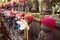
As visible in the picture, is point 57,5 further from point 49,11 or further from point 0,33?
point 0,33

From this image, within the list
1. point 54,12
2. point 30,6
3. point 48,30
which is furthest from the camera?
point 30,6

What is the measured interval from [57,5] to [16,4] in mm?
1001

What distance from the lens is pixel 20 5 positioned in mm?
2326

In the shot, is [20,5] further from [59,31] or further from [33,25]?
[59,31]

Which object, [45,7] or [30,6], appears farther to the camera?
[30,6]

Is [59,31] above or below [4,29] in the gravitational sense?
above

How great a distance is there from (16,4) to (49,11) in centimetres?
97

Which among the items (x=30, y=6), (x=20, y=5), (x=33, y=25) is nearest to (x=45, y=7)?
(x=33, y=25)

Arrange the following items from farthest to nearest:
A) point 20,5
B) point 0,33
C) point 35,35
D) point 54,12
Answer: point 20,5 < point 0,33 < point 54,12 < point 35,35

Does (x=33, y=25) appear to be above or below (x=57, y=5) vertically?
below

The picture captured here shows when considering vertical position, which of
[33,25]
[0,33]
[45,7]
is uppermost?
[45,7]

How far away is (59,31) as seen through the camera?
1077mm

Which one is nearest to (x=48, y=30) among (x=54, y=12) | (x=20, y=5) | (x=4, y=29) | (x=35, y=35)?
(x=35, y=35)

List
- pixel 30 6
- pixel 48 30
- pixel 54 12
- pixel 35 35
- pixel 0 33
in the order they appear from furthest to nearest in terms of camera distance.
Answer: pixel 30 6 → pixel 0 33 → pixel 54 12 → pixel 35 35 → pixel 48 30
